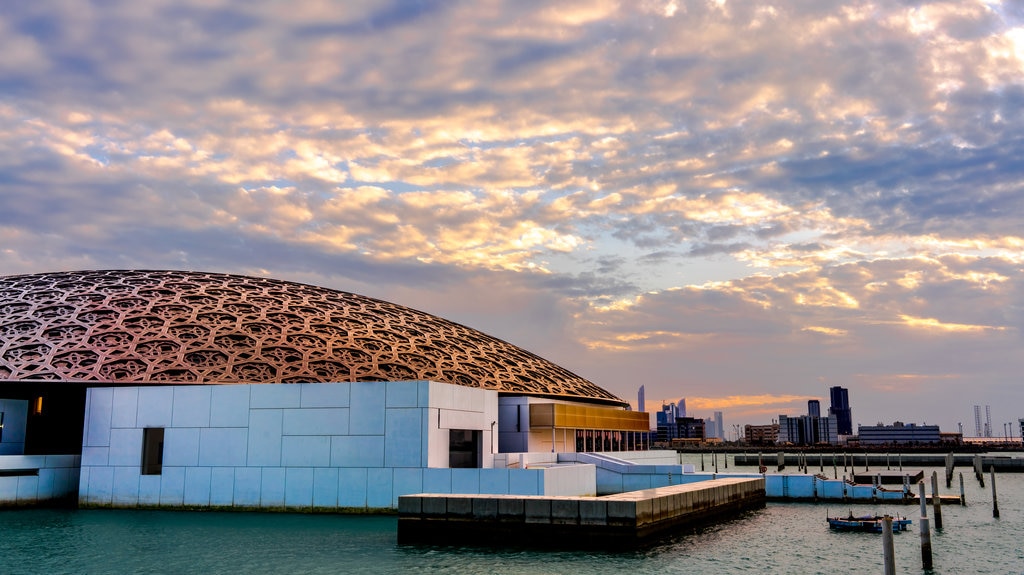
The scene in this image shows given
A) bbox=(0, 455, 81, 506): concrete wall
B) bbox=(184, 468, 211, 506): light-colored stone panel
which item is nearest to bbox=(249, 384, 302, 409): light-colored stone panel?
bbox=(184, 468, 211, 506): light-colored stone panel

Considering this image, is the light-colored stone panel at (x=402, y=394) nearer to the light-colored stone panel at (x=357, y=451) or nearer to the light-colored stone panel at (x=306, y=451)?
the light-colored stone panel at (x=357, y=451)

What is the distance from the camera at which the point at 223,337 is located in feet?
180

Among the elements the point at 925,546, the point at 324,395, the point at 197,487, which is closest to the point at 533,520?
the point at 925,546

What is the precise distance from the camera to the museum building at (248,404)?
42.7 meters

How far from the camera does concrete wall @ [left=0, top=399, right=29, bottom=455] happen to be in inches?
1905

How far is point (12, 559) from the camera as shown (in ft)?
94.7

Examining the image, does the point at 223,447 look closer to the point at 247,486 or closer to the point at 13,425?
the point at 247,486

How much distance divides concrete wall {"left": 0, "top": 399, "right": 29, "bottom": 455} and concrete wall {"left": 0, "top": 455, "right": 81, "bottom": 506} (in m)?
2.85

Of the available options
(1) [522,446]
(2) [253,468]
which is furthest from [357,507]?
(1) [522,446]

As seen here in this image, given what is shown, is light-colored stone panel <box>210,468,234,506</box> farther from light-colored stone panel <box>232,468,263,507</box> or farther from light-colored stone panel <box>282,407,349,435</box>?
light-colored stone panel <box>282,407,349,435</box>

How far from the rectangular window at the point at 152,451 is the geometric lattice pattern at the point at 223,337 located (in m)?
3.38

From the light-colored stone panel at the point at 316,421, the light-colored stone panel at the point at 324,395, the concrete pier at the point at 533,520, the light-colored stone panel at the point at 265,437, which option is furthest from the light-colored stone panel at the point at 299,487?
the concrete pier at the point at 533,520

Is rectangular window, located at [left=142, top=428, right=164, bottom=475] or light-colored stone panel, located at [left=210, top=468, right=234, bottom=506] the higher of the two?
rectangular window, located at [left=142, top=428, right=164, bottom=475]

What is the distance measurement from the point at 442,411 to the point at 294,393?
7.69 metres
